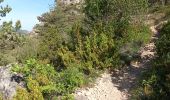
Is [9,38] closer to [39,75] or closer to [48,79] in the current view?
[48,79]

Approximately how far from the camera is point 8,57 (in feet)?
92.2

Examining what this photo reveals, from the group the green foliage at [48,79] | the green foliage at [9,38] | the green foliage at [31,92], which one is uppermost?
the green foliage at [9,38]

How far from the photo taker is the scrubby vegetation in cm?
1559

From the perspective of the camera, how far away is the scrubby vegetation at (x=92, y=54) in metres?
15.6

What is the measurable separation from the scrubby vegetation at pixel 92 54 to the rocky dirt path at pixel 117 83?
1.21ft

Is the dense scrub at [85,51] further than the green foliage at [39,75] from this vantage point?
Yes

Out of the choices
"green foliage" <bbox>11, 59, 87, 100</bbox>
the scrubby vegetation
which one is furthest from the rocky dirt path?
"green foliage" <bbox>11, 59, 87, 100</bbox>

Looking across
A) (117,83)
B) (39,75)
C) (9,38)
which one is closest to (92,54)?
(117,83)

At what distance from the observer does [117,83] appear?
1775cm

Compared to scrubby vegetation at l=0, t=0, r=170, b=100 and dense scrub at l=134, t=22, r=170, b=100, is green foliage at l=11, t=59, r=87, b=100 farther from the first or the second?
dense scrub at l=134, t=22, r=170, b=100

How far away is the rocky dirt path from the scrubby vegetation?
367 mm

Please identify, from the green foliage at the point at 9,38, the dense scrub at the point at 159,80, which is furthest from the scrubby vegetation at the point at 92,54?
the green foliage at the point at 9,38

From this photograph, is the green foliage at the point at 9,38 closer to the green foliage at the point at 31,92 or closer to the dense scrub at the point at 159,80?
the green foliage at the point at 31,92

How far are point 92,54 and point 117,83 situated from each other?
1.91 m
